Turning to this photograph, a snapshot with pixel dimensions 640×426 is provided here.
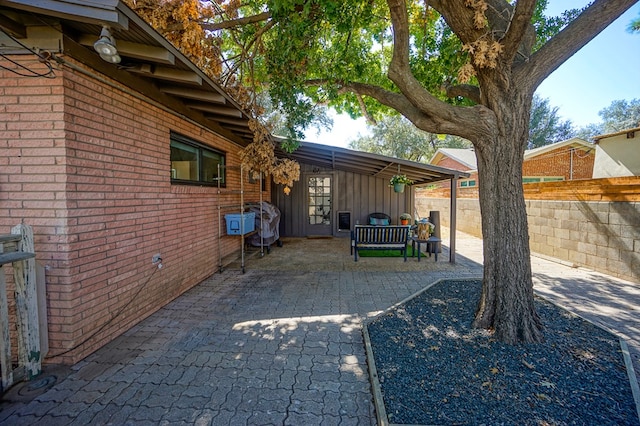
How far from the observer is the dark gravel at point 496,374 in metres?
2.07

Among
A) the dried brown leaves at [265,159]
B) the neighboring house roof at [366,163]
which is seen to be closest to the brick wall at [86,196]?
the dried brown leaves at [265,159]

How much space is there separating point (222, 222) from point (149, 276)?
2627mm

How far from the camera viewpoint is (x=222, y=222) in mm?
6410

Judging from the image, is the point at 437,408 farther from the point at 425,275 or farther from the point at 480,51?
the point at 425,275

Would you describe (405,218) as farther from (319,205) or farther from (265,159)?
(265,159)

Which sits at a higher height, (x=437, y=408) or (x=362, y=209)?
(x=362, y=209)

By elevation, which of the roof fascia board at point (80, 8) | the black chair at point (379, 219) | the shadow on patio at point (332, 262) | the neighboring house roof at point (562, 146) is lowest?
the shadow on patio at point (332, 262)

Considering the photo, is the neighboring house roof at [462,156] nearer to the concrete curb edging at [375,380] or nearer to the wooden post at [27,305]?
the concrete curb edging at [375,380]

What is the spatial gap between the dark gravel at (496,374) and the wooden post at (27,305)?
3.05 meters

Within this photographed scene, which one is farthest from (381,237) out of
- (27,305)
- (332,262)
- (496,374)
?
(27,305)

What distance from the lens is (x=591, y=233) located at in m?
5.97

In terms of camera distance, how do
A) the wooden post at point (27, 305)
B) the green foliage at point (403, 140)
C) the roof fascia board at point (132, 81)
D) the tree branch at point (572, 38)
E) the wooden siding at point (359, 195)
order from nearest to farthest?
1. the wooden post at point (27, 305)
2. the roof fascia board at point (132, 81)
3. the tree branch at point (572, 38)
4. the wooden siding at point (359, 195)
5. the green foliage at point (403, 140)

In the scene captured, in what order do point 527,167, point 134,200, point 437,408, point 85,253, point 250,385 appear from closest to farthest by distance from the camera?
point 437,408 < point 250,385 < point 85,253 < point 134,200 < point 527,167

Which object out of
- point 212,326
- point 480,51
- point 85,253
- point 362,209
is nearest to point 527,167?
point 362,209
